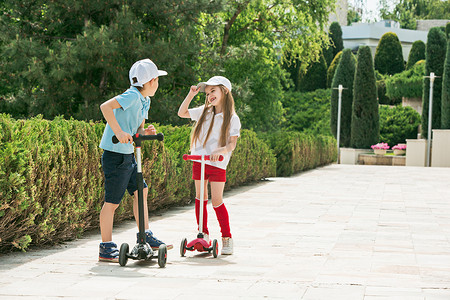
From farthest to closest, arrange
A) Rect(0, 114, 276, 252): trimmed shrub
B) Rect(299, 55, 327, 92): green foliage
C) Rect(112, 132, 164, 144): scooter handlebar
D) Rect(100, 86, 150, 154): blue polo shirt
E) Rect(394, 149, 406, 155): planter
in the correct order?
Rect(299, 55, 327, 92): green foliage → Rect(394, 149, 406, 155): planter → Rect(0, 114, 276, 252): trimmed shrub → Rect(100, 86, 150, 154): blue polo shirt → Rect(112, 132, 164, 144): scooter handlebar

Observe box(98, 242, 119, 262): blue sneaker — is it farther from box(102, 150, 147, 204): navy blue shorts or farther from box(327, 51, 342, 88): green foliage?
box(327, 51, 342, 88): green foliage

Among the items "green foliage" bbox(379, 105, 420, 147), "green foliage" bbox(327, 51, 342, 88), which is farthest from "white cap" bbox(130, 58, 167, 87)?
"green foliage" bbox(327, 51, 342, 88)

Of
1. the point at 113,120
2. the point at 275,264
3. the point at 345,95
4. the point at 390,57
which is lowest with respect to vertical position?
the point at 275,264

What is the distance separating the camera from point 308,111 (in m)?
47.5

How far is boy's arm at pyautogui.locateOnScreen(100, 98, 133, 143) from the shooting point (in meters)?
4.62

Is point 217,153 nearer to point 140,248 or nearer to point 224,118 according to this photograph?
point 224,118

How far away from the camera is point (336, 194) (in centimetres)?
1172

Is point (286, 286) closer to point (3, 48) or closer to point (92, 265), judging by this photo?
point (92, 265)

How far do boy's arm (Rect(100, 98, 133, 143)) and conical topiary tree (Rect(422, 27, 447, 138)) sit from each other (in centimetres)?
3230

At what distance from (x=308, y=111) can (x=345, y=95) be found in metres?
6.58

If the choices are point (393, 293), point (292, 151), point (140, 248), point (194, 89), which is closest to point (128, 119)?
point (194, 89)

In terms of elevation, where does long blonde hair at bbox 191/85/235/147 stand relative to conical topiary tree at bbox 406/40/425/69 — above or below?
below

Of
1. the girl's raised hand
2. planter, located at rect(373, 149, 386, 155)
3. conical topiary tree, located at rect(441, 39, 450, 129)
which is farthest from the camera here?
planter, located at rect(373, 149, 386, 155)

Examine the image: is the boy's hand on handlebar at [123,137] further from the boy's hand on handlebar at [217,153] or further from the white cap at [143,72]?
the boy's hand on handlebar at [217,153]
